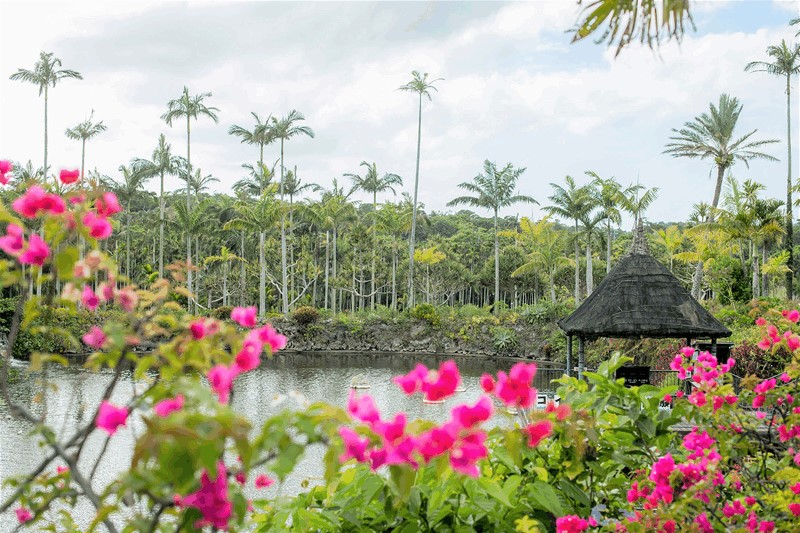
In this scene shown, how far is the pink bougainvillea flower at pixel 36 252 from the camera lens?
1453 mm

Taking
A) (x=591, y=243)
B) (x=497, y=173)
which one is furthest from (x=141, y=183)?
(x=591, y=243)

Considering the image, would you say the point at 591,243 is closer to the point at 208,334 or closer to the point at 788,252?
the point at 788,252

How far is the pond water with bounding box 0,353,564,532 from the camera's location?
8.34m

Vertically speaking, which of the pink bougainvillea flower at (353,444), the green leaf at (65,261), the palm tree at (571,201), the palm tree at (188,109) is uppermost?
the palm tree at (188,109)

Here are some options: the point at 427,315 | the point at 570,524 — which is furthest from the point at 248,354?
the point at 427,315

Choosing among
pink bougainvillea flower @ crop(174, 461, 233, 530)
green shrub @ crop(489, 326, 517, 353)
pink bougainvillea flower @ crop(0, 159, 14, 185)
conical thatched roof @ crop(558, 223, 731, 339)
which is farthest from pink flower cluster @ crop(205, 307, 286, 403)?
green shrub @ crop(489, 326, 517, 353)

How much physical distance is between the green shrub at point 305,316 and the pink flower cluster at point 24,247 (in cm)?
2434

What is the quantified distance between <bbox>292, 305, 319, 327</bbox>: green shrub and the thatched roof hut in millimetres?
15470

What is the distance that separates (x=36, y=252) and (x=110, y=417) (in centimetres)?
42

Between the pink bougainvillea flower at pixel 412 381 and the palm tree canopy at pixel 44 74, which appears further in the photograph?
the palm tree canopy at pixel 44 74

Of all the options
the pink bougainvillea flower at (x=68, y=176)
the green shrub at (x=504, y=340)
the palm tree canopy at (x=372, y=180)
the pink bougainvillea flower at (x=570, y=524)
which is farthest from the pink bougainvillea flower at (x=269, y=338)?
the palm tree canopy at (x=372, y=180)

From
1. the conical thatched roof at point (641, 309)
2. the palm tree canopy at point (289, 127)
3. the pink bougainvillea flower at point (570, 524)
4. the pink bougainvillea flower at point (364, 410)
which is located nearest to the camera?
the pink bougainvillea flower at point (364, 410)

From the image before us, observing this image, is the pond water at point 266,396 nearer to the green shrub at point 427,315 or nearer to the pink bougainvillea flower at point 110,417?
the pink bougainvillea flower at point 110,417

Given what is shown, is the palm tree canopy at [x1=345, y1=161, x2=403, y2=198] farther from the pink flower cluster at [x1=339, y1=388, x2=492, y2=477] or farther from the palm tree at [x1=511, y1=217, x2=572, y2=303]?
the pink flower cluster at [x1=339, y1=388, x2=492, y2=477]
